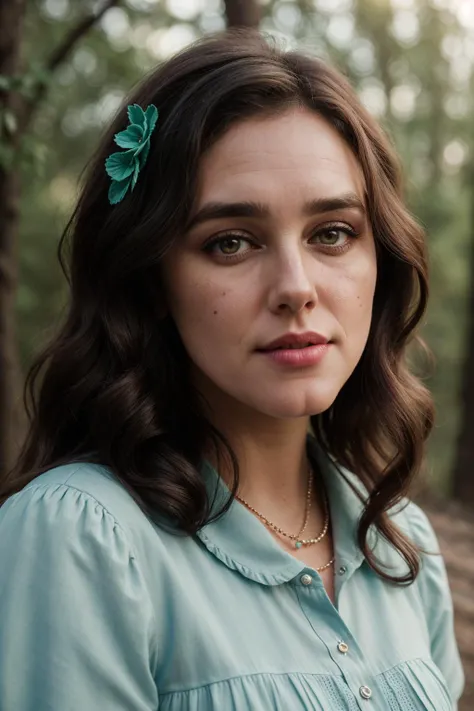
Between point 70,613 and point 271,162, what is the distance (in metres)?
0.90

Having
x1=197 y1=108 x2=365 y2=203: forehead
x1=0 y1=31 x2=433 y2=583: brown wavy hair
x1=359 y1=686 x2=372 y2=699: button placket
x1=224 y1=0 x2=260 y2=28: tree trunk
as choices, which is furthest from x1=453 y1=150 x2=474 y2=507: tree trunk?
x1=197 y1=108 x2=365 y2=203: forehead

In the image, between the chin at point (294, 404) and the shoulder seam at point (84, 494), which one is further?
the chin at point (294, 404)

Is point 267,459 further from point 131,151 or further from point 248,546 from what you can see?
point 131,151

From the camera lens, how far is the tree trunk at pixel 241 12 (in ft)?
10.4

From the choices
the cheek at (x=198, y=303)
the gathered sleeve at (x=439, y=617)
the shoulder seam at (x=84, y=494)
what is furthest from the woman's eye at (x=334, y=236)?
the gathered sleeve at (x=439, y=617)

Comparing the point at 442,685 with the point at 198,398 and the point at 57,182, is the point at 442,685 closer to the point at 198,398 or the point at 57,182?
the point at 198,398

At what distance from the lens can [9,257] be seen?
3.26 meters

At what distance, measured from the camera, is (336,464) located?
2.23 m

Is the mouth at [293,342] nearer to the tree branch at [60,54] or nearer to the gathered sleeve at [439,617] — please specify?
the gathered sleeve at [439,617]

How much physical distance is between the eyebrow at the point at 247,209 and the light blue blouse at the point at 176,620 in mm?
528

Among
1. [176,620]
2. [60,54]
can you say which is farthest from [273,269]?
[60,54]

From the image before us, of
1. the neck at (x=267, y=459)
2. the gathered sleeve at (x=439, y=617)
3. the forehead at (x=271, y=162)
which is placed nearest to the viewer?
the forehead at (x=271, y=162)

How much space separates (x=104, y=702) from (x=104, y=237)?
90cm

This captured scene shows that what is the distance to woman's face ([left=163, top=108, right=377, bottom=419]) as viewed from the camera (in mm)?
1657
